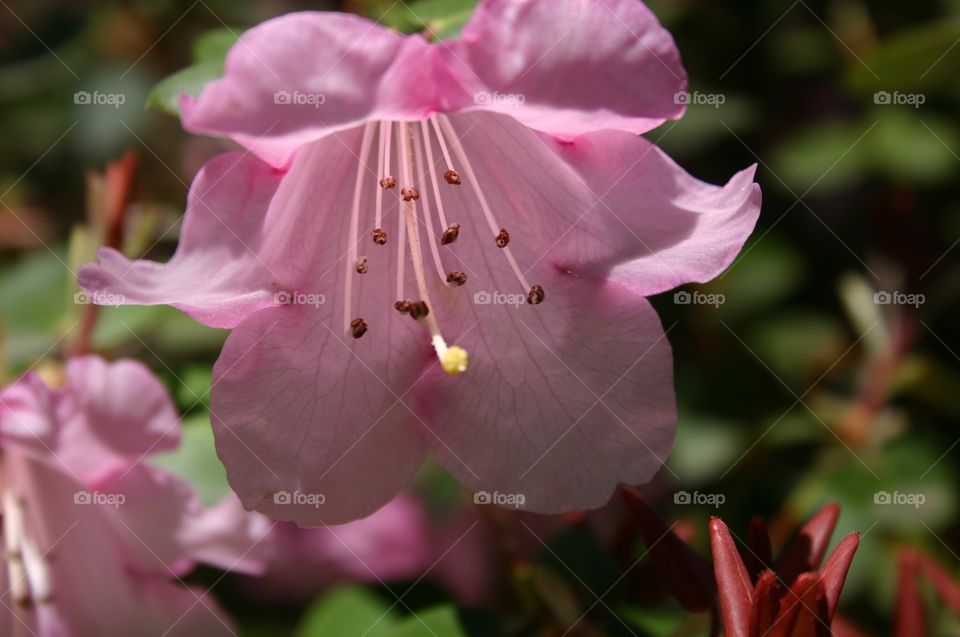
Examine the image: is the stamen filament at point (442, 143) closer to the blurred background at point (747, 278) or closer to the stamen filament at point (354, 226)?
the stamen filament at point (354, 226)

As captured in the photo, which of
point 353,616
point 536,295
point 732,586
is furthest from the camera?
point 353,616

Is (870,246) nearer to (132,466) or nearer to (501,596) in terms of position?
(501,596)

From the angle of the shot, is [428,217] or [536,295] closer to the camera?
[536,295]

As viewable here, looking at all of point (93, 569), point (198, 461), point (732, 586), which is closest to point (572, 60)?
point (732, 586)

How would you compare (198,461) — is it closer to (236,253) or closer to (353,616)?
(353,616)

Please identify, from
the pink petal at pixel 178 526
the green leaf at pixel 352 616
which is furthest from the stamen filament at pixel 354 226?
the green leaf at pixel 352 616

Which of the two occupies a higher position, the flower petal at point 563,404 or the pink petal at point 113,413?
the flower petal at point 563,404
